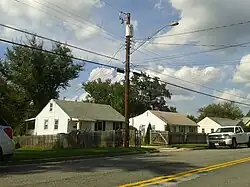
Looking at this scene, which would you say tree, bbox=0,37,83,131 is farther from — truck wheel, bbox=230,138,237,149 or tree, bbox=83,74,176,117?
truck wheel, bbox=230,138,237,149

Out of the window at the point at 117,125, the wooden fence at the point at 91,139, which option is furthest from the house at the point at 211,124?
the wooden fence at the point at 91,139

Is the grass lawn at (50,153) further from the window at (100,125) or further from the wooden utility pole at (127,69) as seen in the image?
the window at (100,125)

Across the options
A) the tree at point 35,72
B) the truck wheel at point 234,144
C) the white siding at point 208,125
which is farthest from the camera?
the white siding at point 208,125

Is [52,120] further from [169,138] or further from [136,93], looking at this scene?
[136,93]

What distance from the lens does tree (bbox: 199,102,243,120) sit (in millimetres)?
102562

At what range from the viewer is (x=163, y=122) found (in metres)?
59.0

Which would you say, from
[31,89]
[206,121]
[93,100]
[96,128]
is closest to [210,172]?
[96,128]

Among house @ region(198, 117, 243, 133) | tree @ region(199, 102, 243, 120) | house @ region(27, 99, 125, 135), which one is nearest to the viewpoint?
house @ region(27, 99, 125, 135)

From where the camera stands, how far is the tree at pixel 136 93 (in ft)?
283

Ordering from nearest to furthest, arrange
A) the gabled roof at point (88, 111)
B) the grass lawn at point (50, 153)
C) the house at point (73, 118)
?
1. the grass lawn at point (50, 153)
2. the house at point (73, 118)
3. the gabled roof at point (88, 111)

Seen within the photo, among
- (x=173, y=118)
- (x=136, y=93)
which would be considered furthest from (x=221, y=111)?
(x=173, y=118)

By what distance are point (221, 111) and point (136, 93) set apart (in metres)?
26.7

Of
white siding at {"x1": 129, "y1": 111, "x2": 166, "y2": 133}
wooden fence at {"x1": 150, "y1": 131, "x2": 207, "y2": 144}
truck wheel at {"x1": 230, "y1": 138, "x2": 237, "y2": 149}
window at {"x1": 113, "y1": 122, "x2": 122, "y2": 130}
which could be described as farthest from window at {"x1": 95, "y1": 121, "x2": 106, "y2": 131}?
truck wheel at {"x1": 230, "y1": 138, "x2": 237, "y2": 149}

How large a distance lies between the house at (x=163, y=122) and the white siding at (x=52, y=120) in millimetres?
15730
